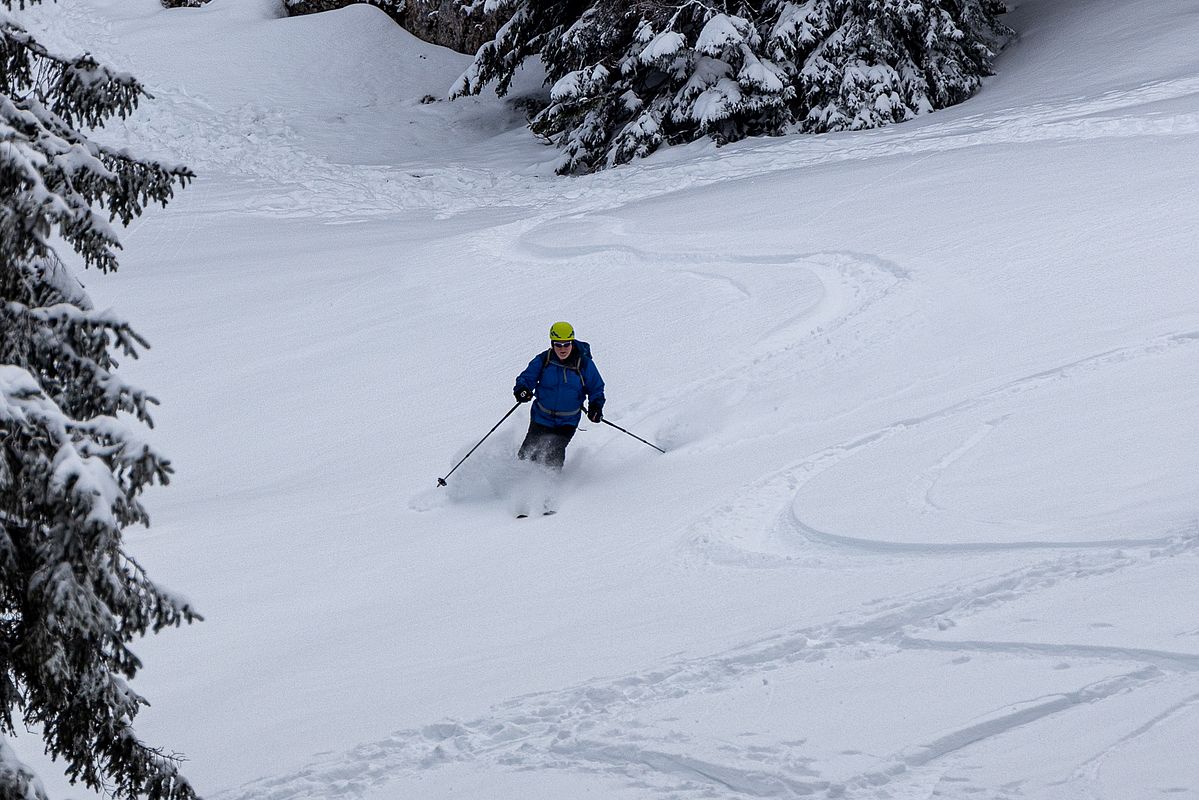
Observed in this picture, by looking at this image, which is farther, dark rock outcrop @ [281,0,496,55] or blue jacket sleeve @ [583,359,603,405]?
dark rock outcrop @ [281,0,496,55]

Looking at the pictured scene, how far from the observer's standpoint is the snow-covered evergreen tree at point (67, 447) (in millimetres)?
3264

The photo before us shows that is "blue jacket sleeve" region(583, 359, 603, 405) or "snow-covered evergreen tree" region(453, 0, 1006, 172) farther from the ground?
"snow-covered evergreen tree" region(453, 0, 1006, 172)

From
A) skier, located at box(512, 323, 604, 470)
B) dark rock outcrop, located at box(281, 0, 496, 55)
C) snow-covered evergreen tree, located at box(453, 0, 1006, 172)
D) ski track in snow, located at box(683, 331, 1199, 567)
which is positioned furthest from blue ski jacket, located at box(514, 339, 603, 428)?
A: dark rock outcrop, located at box(281, 0, 496, 55)

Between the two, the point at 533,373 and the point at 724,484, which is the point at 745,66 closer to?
the point at 533,373

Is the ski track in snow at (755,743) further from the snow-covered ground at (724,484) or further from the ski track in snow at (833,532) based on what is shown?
the ski track in snow at (833,532)

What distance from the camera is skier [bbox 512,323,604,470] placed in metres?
9.00

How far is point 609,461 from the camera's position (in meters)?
9.34

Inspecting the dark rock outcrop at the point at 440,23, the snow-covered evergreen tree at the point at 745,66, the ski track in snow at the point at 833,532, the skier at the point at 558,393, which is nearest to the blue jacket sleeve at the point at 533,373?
the skier at the point at 558,393

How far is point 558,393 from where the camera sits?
356 inches

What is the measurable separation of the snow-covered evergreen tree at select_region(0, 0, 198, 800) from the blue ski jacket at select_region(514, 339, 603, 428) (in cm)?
491

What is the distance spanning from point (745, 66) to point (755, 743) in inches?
686

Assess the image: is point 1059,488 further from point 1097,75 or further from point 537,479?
point 1097,75

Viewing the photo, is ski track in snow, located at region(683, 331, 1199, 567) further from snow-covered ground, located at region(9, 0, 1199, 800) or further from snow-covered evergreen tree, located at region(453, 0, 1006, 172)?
snow-covered evergreen tree, located at region(453, 0, 1006, 172)

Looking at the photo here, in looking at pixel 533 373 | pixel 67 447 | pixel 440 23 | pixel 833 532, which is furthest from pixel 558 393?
pixel 440 23
